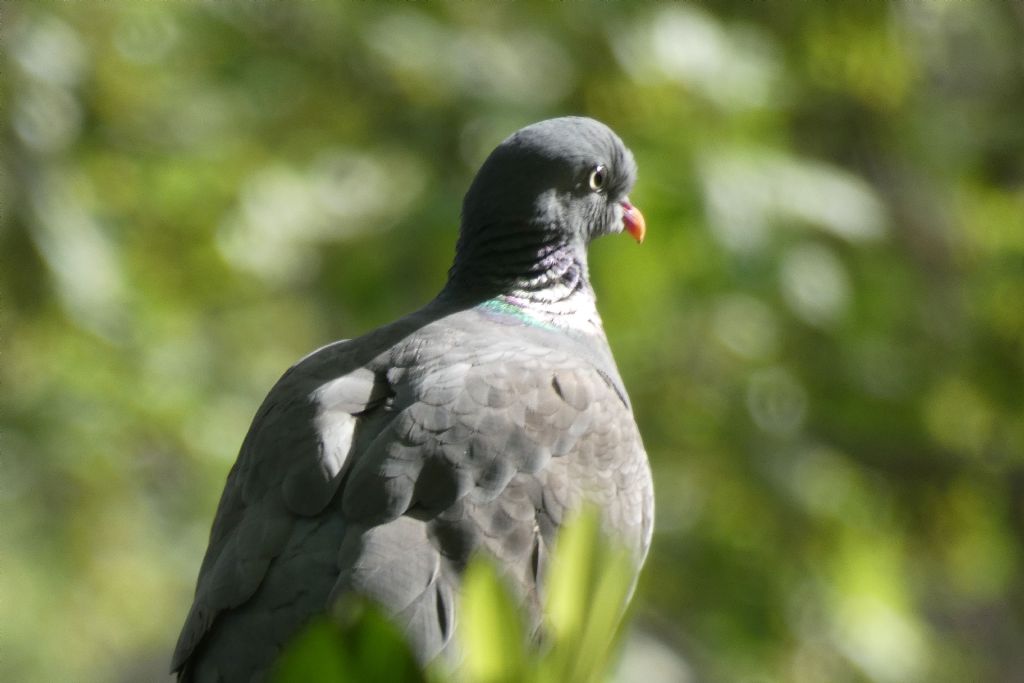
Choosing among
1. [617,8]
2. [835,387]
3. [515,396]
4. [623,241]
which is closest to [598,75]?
[617,8]

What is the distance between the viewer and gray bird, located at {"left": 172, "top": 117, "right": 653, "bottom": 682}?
205 centimetres

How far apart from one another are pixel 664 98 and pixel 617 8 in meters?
0.37

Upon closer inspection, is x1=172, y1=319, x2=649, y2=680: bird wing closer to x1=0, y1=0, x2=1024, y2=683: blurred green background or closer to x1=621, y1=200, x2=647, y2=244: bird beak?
x1=621, y1=200, x2=647, y2=244: bird beak

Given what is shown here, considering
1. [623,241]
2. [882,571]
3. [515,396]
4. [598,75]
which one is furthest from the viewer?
[882,571]

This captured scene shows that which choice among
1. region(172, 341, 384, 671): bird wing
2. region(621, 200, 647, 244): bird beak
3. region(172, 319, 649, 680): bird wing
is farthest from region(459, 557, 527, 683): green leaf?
region(621, 200, 647, 244): bird beak

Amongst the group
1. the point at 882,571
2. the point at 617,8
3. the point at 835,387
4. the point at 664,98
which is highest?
the point at 617,8

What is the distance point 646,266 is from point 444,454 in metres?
2.06

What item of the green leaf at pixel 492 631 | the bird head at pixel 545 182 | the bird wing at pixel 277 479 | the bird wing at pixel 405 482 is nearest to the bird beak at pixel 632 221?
the bird head at pixel 545 182

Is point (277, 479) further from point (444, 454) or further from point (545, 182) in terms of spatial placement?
point (545, 182)

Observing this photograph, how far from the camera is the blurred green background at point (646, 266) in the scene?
4246mm

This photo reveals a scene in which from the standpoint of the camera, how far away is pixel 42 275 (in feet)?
13.5

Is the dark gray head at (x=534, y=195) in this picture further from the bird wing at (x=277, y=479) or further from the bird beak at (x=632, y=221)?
the bird wing at (x=277, y=479)

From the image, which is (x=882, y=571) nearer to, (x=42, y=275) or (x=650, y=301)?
(x=650, y=301)

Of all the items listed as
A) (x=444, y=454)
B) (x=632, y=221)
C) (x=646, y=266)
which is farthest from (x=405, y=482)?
(x=646, y=266)
